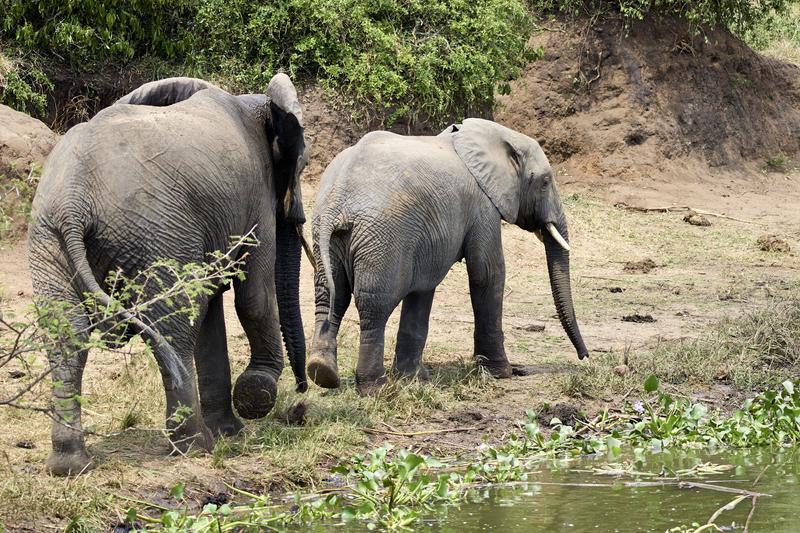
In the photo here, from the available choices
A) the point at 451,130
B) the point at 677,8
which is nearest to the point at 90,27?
the point at 451,130

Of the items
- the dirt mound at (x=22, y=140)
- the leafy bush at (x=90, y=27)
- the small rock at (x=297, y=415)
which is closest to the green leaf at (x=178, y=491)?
Answer: the small rock at (x=297, y=415)

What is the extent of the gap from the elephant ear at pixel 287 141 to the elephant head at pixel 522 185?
2186 millimetres

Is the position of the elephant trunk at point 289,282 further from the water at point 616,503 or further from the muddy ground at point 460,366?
the water at point 616,503

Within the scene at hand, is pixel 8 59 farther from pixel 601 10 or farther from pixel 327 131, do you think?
pixel 601 10

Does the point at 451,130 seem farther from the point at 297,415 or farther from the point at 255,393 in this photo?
the point at 255,393

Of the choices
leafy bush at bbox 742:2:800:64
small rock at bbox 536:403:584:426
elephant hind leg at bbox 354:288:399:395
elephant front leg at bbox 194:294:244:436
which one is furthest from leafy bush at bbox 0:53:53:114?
leafy bush at bbox 742:2:800:64

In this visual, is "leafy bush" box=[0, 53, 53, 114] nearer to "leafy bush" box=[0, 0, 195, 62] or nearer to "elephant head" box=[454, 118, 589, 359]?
"leafy bush" box=[0, 0, 195, 62]

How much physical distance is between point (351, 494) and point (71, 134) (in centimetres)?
220

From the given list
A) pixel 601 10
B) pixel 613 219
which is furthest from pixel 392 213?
pixel 601 10

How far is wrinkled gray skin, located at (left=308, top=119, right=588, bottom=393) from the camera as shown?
8.09 meters

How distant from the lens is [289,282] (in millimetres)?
7422

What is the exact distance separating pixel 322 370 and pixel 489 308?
181 cm

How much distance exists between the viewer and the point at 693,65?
62.4ft

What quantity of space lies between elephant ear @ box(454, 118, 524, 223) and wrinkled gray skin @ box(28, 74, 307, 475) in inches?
87.1
